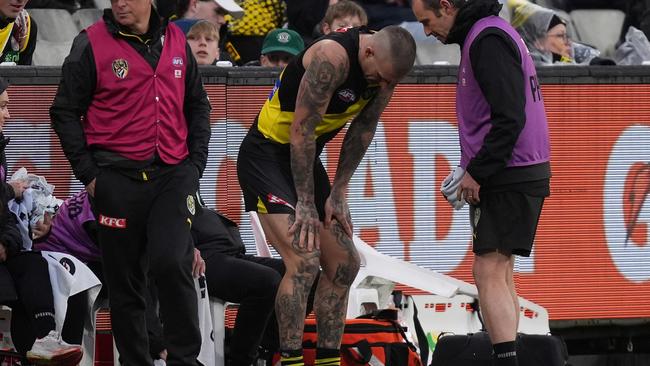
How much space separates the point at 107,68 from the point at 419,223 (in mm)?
2559

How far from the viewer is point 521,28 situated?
10.8m

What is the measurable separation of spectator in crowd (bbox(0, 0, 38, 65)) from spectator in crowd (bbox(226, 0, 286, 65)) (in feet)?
5.80

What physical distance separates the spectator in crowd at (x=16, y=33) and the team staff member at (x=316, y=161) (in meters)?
2.11

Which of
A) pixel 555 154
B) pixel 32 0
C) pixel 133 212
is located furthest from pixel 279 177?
pixel 32 0

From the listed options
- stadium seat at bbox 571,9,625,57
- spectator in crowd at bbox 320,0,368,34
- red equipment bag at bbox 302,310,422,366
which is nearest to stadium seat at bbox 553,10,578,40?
stadium seat at bbox 571,9,625,57

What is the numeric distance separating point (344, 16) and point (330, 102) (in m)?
2.73

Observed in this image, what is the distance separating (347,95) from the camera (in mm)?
6914

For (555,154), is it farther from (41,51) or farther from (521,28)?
(41,51)

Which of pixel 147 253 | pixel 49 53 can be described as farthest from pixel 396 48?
pixel 49 53

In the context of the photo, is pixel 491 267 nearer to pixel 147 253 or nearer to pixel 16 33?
pixel 147 253

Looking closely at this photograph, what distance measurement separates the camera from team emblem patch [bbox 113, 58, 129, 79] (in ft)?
23.1

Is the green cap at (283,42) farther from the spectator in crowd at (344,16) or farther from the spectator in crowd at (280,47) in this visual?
the spectator in crowd at (344,16)

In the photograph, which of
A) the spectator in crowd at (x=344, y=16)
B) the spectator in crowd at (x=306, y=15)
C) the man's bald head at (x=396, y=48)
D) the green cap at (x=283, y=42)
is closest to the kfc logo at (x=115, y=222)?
the man's bald head at (x=396, y=48)

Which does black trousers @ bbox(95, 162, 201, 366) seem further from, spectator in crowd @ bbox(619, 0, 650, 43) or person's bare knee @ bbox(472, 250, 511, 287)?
spectator in crowd @ bbox(619, 0, 650, 43)
